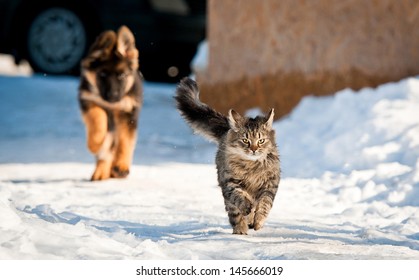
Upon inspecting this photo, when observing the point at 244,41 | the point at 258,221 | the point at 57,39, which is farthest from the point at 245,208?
the point at 57,39

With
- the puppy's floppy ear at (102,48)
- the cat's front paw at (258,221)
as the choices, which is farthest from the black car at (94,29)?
the cat's front paw at (258,221)

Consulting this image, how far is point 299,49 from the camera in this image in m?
10.8

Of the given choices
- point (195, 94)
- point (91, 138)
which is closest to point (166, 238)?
point (195, 94)

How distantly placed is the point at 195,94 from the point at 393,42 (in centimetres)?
471

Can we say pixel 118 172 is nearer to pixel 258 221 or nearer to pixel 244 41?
pixel 258 221

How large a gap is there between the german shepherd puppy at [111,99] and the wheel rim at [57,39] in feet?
15.7

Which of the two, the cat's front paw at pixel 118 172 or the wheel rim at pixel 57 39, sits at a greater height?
the wheel rim at pixel 57 39

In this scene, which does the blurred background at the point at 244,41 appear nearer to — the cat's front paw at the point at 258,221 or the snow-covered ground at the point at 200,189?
the snow-covered ground at the point at 200,189

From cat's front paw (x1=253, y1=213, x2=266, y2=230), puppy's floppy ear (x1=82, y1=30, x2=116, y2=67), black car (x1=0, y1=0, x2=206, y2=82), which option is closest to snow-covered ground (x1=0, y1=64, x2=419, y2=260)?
cat's front paw (x1=253, y1=213, x2=266, y2=230)

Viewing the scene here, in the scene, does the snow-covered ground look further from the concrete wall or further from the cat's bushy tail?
the cat's bushy tail

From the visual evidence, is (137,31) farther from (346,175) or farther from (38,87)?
(346,175)

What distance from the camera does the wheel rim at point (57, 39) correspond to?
13141mm

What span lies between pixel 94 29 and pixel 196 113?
7.23 meters

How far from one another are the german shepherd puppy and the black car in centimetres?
420
